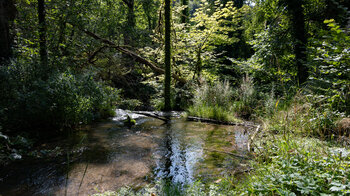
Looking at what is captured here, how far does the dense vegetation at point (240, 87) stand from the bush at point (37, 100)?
0.02m

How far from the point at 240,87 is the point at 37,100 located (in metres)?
5.97

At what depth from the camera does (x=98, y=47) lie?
10.2m

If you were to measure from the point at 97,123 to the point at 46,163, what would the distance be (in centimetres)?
289

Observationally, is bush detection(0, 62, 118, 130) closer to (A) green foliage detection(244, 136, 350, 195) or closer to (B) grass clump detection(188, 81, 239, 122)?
(B) grass clump detection(188, 81, 239, 122)

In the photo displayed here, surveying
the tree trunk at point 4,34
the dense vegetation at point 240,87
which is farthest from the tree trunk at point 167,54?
the tree trunk at point 4,34

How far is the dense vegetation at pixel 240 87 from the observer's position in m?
2.03

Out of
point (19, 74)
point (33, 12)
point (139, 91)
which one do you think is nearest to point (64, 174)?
point (19, 74)

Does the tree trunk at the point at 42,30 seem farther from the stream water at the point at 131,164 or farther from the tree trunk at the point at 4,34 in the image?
the stream water at the point at 131,164

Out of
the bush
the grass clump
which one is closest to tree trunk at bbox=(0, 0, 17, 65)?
the bush

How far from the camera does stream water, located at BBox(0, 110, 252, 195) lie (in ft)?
7.85

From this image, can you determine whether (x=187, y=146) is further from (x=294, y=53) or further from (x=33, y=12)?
(x=33, y=12)

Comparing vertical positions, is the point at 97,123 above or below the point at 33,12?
below

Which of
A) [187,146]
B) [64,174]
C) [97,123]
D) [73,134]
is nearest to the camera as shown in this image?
[64,174]

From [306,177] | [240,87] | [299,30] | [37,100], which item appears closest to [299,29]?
[299,30]
